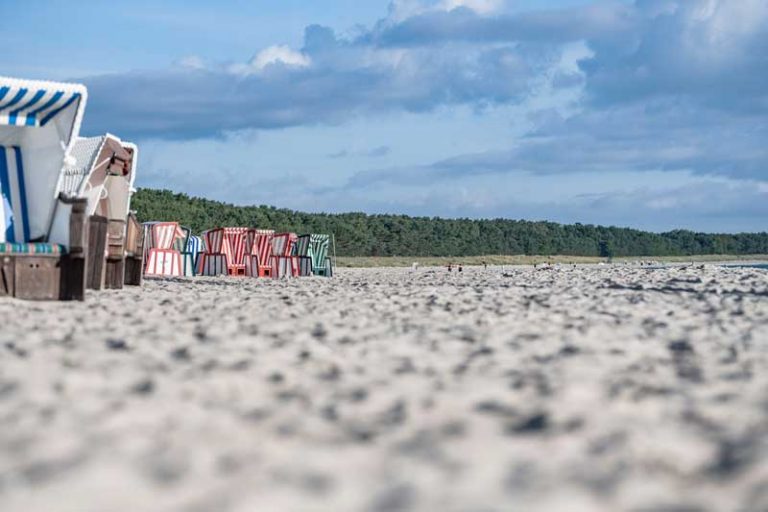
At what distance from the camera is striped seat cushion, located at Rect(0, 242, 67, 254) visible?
7.72 m

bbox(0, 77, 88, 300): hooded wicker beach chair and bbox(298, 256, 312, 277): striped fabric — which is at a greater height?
bbox(0, 77, 88, 300): hooded wicker beach chair

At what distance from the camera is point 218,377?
354 cm

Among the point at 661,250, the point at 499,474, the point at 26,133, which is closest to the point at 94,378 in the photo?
the point at 499,474

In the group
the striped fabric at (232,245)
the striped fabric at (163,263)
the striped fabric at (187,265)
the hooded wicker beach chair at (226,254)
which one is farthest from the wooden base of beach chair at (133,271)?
the striped fabric at (232,245)

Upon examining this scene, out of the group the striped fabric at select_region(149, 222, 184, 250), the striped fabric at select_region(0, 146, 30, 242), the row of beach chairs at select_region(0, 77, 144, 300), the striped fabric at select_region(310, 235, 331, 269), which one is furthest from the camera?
the striped fabric at select_region(310, 235, 331, 269)

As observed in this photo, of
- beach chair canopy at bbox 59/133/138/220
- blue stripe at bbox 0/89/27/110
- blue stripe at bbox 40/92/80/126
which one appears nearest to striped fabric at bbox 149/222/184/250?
beach chair canopy at bbox 59/133/138/220

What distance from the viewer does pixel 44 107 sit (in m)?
8.20

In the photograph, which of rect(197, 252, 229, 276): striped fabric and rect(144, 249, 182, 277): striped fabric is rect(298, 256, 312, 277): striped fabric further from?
rect(144, 249, 182, 277): striped fabric

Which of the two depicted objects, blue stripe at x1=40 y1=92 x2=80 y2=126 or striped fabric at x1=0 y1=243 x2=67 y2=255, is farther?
blue stripe at x1=40 y1=92 x2=80 y2=126

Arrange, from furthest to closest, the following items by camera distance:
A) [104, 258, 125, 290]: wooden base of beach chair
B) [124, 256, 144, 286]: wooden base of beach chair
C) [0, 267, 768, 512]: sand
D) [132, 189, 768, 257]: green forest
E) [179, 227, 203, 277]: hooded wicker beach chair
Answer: [132, 189, 768, 257]: green forest
[179, 227, 203, 277]: hooded wicker beach chair
[124, 256, 144, 286]: wooden base of beach chair
[104, 258, 125, 290]: wooden base of beach chair
[0, 267, 768, 512]: sand

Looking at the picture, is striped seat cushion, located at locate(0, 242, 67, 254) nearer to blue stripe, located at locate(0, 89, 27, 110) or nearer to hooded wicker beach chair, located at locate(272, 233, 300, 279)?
blue stripe, located at locate(0, 89, 27, 110)

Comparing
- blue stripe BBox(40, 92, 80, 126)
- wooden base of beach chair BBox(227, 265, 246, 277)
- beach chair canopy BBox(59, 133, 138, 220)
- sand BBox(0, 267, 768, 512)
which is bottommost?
wooden base of beach chair BBox(227, 265, 246, 277)

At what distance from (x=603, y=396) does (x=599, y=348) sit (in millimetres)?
1165

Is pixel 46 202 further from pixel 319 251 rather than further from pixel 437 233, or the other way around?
pixel 437 233
